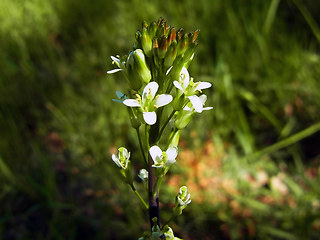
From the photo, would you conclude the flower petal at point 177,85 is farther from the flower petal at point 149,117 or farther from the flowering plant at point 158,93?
the flower petal at point 149,117

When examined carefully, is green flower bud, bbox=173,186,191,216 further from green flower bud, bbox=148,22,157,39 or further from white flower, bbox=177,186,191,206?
green flower bud, bbox=148,22,157,39

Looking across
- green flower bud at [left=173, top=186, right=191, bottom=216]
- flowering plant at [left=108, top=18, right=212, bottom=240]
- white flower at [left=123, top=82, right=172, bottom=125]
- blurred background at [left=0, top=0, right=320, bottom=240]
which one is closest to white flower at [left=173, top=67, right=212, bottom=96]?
flowering plant at [left=108, top=18, right=212, bottom=240]

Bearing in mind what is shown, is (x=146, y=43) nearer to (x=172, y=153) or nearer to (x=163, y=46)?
(x=163, y=46)

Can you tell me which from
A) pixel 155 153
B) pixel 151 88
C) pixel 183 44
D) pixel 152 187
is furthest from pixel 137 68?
pixel 152 187

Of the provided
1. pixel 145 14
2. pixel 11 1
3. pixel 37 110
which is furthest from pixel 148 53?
pixel 11 1

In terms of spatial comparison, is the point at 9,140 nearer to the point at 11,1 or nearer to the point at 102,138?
the point at 102,138

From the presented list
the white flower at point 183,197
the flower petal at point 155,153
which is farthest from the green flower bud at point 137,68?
the white flower at point 183,197
